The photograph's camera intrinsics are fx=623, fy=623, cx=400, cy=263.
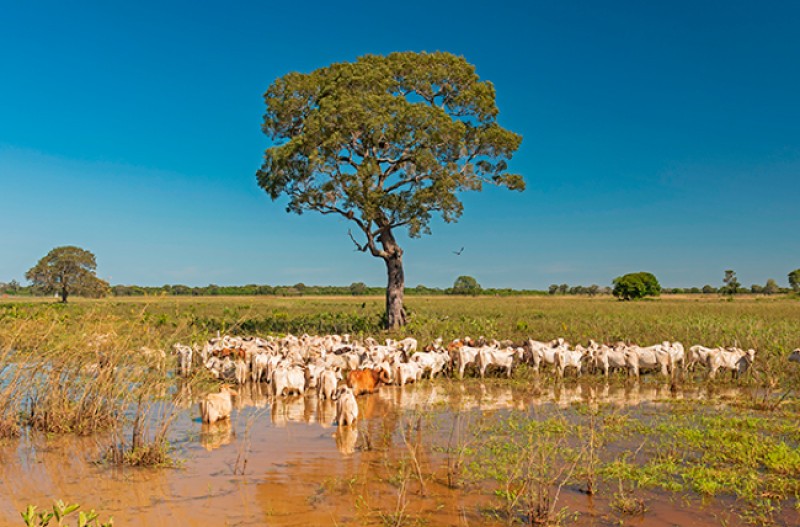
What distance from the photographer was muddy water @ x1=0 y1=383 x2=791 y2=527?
613 centimetres

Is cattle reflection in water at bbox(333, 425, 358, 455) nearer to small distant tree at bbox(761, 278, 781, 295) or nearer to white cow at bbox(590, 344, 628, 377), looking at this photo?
white cow at bbox(590, 344, 628, 377)

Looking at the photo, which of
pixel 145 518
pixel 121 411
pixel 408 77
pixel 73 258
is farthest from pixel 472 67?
pixel 73 258

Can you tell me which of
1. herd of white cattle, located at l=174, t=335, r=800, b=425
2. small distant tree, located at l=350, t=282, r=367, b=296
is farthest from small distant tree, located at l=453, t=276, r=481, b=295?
herd of white cattle, located at l=174, t=335, r=800, b=425

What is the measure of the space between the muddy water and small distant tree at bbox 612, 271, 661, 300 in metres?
69.8

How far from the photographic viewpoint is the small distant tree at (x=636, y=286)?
245ft

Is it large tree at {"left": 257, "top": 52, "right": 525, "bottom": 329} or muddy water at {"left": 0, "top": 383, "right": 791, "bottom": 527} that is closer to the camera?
muddy water at {"left": 0, "top": 383, "right": 791, "bottom": 527}

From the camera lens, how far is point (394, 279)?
2489 cm

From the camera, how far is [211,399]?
10016mm

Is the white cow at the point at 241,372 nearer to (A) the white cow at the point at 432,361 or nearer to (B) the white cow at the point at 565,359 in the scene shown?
(A) the white cow at the point at 432,361

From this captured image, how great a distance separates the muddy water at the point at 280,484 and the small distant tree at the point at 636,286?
6976 cm

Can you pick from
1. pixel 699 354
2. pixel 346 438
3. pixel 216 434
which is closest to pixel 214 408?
pixel 216 434

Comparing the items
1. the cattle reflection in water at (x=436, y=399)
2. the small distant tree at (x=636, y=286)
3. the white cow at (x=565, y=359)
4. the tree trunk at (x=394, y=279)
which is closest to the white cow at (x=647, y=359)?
the cattle reflection in water at (x=436, y=399)

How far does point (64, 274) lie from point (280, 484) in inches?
2353

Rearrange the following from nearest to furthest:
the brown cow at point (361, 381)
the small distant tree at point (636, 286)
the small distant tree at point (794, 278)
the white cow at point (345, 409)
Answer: the white cow at point (345, 409) < the brown cow at point (361, 381) < the small distant tree at point (636, 286) < the small distant tree at point (794, 278)
